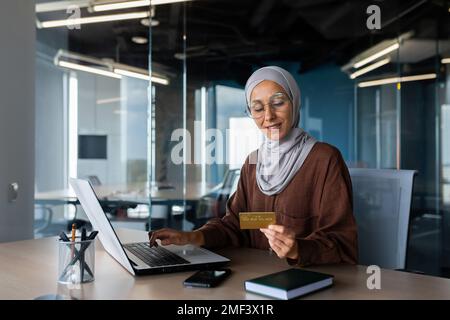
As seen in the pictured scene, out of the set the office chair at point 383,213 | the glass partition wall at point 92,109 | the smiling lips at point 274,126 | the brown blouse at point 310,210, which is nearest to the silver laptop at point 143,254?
the brown blouse at point 310,210

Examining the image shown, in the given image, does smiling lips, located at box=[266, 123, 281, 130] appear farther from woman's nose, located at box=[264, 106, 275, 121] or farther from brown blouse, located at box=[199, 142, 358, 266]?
brown blouse, located at box=[199, 142, 358, 266]

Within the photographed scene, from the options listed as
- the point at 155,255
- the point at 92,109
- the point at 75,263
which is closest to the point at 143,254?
the point at 155,255

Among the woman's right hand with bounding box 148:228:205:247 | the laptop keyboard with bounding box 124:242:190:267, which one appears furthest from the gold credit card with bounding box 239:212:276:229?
the woman's right hand with bounding box 148:228:205:247

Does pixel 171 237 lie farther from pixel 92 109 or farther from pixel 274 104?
pixel 92 109

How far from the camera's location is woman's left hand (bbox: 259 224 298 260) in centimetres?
108

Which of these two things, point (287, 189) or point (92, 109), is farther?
point (92, 109)

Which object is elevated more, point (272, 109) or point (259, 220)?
point (272, 109)

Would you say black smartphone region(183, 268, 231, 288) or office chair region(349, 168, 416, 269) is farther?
office chair region(349, 168, 416, 269)

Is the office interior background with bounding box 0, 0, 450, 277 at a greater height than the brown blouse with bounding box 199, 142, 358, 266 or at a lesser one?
greater

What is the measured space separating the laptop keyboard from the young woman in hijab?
0.04 meters

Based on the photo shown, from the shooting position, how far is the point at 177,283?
3.45 ft

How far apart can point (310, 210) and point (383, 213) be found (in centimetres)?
35

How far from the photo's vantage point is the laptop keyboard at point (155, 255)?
118cm

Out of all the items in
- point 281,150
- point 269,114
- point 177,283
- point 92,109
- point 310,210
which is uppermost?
point 92,109
